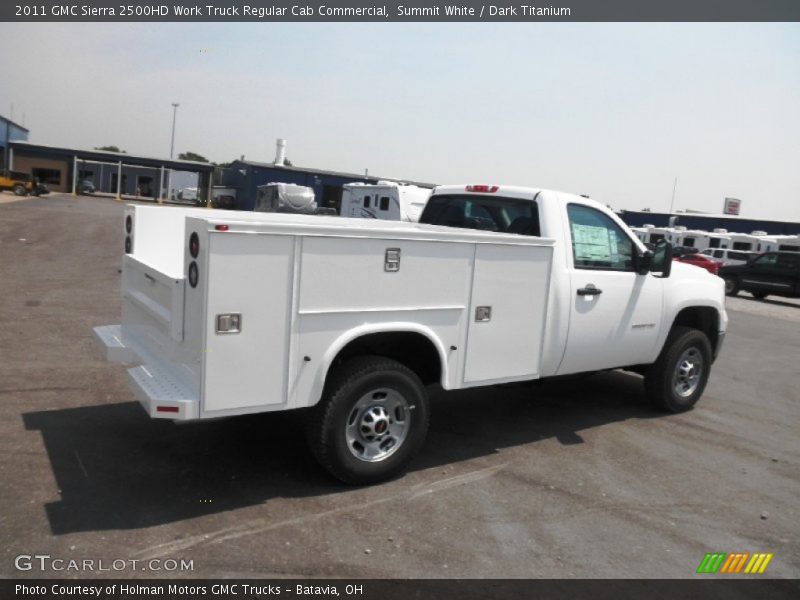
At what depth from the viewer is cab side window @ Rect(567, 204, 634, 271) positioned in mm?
5871

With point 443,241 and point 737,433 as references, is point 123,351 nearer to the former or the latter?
point 443,241

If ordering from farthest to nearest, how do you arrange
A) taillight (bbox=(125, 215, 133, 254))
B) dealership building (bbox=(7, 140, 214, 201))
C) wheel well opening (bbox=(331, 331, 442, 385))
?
dealership building (bbox=(7, 140, 214, 201)), taillight (bbox=(125, 215, 133, 254)), wheel well opening (bbox=(331, 331, 442, 385))

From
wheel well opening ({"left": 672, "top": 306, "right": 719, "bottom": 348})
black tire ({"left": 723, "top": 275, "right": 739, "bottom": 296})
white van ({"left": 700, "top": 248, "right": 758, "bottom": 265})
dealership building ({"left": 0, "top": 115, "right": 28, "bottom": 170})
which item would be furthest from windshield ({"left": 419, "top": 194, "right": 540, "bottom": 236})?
dealership building ({"left": 0, "top": 115, "right": 28, "bottom": 170})

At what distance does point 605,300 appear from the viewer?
600 cm

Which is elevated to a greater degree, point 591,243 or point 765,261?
point 591,243

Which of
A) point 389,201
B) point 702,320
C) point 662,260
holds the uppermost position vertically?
point 389,201

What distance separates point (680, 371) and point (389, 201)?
17.4 meters

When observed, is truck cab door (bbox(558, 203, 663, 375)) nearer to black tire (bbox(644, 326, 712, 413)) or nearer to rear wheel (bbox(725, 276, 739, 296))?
black tire (bbox(644, 326, 712, 413))

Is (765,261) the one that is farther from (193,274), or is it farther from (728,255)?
(193,274)

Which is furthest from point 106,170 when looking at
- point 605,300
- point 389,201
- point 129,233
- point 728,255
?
point 605,300

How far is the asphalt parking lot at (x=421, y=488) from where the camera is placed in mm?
3842

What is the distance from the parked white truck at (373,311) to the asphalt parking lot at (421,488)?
24.1 inches

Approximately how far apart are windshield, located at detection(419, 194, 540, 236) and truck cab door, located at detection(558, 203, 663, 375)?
350mm
